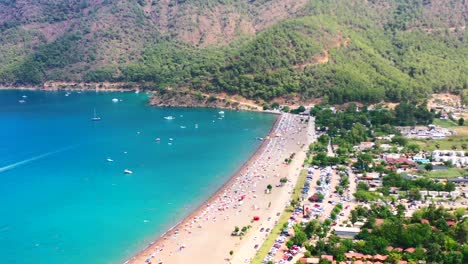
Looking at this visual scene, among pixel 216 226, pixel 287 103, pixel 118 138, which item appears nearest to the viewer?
pixel 216 226

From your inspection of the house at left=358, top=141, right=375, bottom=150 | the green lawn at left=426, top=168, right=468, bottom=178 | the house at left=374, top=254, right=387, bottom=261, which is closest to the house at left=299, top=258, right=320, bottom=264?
the house at left=374, top=254, right=387, bottom=261

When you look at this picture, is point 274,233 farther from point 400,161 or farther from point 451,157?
point 451,157

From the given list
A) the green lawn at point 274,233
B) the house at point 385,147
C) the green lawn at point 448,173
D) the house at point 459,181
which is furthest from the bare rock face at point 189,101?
the house at point 459,181

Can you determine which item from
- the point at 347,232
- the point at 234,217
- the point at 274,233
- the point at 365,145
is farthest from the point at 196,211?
the point at 365,145

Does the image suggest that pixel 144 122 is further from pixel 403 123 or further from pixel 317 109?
pixel 403 123

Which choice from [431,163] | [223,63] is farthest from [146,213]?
[223,63]

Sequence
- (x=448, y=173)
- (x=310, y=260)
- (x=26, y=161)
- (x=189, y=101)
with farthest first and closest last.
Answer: (x=189, y=101)
(x=26, y=161)
(x=448, y=173)
(x=310, y=260)
